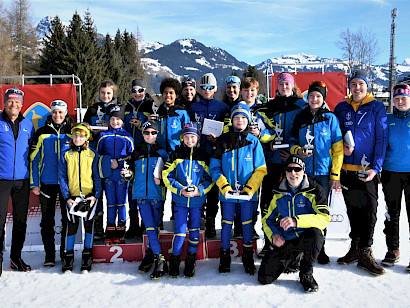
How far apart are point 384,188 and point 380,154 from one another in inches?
20.0

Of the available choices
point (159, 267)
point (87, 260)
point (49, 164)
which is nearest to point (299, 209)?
point (159, 267)

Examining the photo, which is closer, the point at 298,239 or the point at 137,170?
the point at 298,239

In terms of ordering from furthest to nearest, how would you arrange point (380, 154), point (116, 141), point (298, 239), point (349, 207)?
point (116, 141) → point (349, 207) → point (380, 154) → point (298, 239)

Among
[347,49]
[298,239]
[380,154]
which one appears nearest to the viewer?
[298,239]

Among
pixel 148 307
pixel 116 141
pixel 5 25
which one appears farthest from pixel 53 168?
pixel 5 25

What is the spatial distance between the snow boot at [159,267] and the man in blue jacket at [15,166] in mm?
1723

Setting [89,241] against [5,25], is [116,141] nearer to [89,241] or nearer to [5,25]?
[89,241]

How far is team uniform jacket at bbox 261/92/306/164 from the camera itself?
4672mm

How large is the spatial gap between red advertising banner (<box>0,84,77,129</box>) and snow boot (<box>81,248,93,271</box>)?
2901 mm

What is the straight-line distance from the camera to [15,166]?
4.34 meters

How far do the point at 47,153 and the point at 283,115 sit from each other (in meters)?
3.21

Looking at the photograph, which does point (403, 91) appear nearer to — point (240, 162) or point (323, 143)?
point (323, 143)

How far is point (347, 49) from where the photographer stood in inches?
1170

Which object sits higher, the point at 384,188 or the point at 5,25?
the point at 5,25
